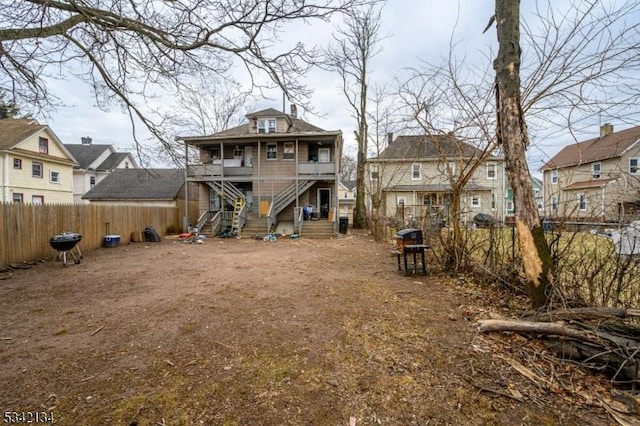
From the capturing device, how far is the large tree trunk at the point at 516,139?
429 cm

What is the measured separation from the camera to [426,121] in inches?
260

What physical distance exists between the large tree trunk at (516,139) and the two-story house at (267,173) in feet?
40.0

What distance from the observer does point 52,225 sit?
30.6 ft

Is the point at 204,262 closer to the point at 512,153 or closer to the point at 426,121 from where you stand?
the point at 426,121

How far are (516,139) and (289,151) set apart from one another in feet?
51.8

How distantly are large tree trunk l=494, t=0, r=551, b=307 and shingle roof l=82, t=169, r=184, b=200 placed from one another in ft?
71.5

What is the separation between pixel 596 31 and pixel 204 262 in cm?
991

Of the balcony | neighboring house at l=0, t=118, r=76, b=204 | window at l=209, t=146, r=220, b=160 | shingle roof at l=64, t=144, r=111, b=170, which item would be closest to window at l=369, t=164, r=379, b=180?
the balcony

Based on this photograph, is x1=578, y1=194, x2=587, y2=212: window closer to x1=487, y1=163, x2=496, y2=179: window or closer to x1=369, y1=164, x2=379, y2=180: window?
x1=369, y1=164, x2=379, y2=180: window

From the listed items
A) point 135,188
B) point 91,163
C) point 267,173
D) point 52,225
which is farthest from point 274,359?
point 91,163

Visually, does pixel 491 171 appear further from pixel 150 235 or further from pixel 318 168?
pixel 150 235

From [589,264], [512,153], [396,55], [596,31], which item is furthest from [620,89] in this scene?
[396,55]

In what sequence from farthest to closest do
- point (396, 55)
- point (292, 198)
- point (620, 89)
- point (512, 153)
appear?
point (292, 198), point (396, 55), point (512, 153), point (620, 89)

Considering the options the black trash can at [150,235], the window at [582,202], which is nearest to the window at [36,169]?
the black trash can at [150,235]
